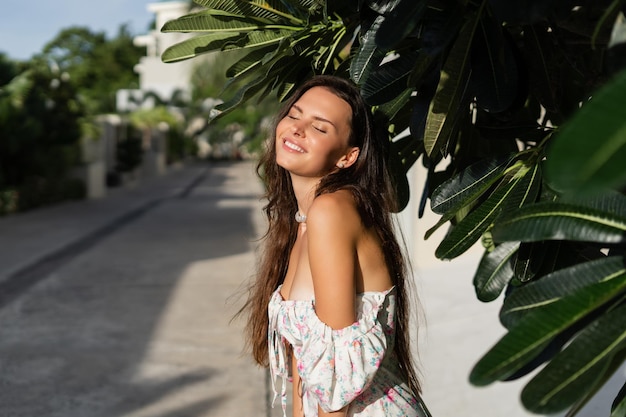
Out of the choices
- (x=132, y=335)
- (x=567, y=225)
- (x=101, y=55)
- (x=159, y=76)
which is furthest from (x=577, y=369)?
(x=101, y=55)

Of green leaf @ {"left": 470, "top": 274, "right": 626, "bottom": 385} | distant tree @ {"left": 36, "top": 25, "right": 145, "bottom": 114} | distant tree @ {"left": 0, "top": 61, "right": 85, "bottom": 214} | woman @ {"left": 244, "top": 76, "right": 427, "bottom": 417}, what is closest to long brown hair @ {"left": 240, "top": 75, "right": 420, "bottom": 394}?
woman @ {"left": 244, "top": 76, "right": 427, "bottom": 417}

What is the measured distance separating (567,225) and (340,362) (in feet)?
2.53

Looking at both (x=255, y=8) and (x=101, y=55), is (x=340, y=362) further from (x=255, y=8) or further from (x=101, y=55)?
(x=101, y=55)

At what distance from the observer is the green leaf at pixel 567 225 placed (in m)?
0.99

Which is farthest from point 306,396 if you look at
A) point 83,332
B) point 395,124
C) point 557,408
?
point 83,332

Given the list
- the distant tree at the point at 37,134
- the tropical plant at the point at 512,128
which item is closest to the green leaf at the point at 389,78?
the tropical plant at the point at 512,128

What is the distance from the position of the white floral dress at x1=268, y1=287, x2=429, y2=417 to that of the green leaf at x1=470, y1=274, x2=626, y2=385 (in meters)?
0.80

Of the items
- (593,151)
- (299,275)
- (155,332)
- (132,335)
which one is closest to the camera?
(593,151)

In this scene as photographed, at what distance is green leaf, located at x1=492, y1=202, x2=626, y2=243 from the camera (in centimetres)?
99

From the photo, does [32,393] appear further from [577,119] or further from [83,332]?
[577,119]

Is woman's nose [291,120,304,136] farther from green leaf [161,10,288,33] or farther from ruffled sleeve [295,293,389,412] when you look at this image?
ruffled sleeve [295,293,389,412]

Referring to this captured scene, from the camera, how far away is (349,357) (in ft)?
5.47

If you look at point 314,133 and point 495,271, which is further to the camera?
point 314,133

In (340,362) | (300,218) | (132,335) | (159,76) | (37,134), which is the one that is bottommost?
(132,335)
